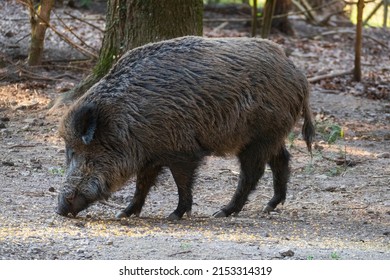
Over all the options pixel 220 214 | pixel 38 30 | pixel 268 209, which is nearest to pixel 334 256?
pixel 220 214

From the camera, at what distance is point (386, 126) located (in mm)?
11352

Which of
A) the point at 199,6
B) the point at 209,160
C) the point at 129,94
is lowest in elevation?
the point at 209,160

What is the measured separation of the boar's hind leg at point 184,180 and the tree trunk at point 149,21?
2920 millimetres

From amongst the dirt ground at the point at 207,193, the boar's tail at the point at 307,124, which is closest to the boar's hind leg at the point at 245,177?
the dirt ground at the point at 207,193

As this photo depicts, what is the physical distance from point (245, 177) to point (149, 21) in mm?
2892

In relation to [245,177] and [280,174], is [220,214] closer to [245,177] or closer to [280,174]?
[245,177]

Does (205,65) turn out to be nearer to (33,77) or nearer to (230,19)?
(33,77)

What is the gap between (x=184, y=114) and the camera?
22.9 ft

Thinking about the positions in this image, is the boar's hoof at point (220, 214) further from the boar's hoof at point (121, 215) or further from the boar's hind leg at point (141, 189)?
the boar's hoof at point (121, 215)

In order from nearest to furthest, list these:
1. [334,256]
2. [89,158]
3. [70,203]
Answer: [334,256], [70,203], [89,158]

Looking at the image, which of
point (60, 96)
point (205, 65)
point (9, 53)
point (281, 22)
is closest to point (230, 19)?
point (281, 22)

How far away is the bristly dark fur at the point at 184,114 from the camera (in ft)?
22.6

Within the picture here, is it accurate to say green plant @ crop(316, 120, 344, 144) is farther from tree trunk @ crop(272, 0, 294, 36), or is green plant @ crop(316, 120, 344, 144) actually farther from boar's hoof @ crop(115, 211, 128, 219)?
tree trunk @ crop(272, 0, 294, 36)
